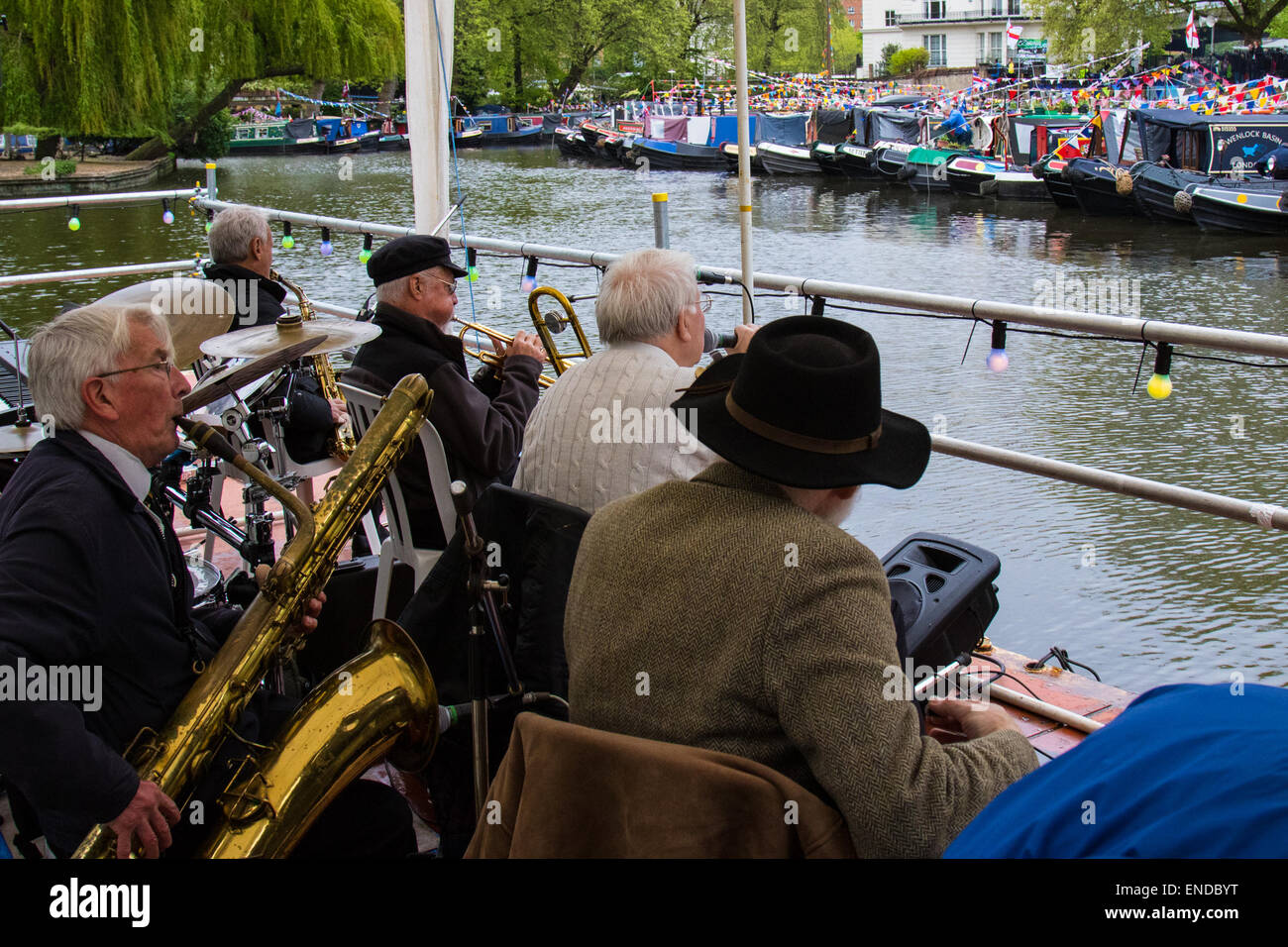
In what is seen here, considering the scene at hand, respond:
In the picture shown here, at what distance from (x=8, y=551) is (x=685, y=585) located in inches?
43.4

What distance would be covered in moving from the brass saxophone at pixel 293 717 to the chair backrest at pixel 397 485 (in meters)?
0.49

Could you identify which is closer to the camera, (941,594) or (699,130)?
(941,594)

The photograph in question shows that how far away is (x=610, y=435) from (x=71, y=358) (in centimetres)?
107

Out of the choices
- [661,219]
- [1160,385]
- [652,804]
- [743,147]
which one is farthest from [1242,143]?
[652,804]

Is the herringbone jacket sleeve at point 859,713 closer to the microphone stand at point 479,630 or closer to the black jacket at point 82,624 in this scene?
the microphone stand at point 479,630

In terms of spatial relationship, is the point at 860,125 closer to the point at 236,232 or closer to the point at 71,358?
the point at 236,232

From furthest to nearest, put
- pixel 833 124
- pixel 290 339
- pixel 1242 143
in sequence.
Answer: pixel 833 124 < pixel 1242 143 < pixel 290 339

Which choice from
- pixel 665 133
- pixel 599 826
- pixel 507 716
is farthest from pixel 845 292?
pixel 665 133

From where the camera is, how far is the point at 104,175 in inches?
822

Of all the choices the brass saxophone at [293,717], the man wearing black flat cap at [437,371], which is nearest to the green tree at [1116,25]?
the man wearing black flat cap at [437,371]

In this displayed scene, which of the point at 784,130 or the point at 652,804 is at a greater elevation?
the point at 784,130

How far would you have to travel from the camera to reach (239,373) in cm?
276
